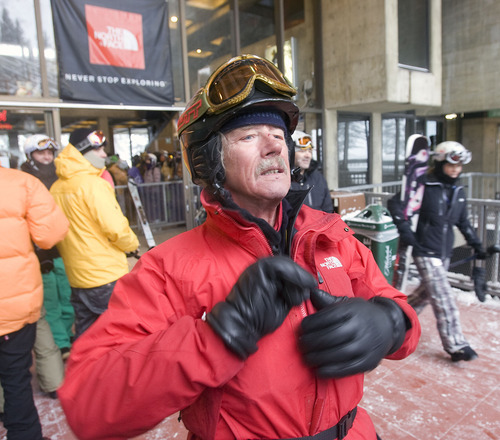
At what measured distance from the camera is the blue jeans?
2.62 m

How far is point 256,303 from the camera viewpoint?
1023mm

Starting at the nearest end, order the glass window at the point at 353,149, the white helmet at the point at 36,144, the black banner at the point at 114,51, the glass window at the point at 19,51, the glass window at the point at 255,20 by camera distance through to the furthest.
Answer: the white helmet at the point at 36,144
the glass window at the point at 19,51
the black banner at the point at 114,51
the glass window at the point at 255,20
the glass window at the point at 353,149

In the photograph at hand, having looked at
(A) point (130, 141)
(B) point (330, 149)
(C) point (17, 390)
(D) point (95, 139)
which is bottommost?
(C) point (17, 390)

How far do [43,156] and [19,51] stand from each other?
9.56 feet

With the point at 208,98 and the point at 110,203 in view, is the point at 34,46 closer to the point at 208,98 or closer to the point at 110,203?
the point at 110,203

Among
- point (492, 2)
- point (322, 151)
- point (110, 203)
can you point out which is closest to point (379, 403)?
point (110, 203)

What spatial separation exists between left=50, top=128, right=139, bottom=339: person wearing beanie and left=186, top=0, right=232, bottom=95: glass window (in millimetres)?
4992

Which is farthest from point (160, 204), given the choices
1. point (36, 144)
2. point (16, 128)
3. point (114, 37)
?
point (36, 144)

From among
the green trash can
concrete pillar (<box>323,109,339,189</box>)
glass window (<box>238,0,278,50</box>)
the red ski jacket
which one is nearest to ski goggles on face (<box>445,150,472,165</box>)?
the green trash can

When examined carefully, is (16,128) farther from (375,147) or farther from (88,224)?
(375,147)

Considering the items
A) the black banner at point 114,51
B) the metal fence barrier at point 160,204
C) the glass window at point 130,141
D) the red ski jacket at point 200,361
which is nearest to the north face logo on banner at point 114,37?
the black banner at point 114,51

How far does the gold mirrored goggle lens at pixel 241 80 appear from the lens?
1387 mm

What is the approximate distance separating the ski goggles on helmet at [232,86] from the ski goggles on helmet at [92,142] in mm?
2463

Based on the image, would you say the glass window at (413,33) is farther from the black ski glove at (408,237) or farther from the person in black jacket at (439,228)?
the black ski glove at (408,237)
